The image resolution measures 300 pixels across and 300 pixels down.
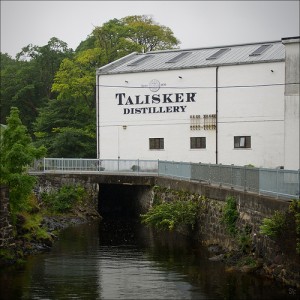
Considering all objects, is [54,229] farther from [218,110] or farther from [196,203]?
[218,110]

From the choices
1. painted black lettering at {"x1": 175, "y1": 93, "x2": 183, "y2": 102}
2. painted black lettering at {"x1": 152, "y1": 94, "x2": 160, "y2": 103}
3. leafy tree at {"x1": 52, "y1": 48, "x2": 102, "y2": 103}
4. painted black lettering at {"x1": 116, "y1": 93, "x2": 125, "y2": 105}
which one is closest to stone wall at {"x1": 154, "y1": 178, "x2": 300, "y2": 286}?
painted black lettering at {"x1": 175, "y1": 93, "x2": 183, "y2": 102}

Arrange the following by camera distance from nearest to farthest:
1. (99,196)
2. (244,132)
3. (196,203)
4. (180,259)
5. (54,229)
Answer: (180,259) → (196,203) → (54,229) → (244,132) → (99,196)

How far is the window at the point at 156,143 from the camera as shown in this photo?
4766cm

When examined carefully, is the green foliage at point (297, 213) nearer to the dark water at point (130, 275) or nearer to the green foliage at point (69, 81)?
the dark water at point (130, 275)

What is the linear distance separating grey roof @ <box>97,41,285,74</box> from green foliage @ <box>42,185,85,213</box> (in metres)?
10.3

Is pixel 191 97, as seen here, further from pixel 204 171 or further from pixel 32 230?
pixel 32 230

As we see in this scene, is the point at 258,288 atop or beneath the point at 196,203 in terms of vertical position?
beneath

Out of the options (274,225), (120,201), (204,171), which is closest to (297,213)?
(274,225)

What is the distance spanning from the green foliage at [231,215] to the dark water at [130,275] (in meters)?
1.85

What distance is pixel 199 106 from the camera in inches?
1810

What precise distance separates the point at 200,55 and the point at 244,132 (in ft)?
28.3

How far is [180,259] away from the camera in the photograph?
28891 mm

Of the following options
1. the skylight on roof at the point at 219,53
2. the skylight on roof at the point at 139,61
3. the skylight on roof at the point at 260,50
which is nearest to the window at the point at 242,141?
the skylight on roof at the point at 260,50

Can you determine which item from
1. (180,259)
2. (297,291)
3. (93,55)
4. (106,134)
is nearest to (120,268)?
(180,259)
